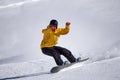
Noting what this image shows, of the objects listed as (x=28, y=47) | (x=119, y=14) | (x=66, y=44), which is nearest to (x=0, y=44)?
(x=28, y=47)

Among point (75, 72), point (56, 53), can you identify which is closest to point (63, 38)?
point (56, 53)

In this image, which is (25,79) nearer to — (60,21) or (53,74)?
(53,74)

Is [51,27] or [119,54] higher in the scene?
[51,27]

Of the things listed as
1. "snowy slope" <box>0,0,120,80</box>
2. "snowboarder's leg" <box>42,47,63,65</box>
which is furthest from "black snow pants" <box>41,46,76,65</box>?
"snowy slope" <box>0,0,120,80</box>

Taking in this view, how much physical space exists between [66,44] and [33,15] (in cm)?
1126

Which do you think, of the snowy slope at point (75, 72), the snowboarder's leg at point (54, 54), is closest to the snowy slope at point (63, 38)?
the snowy slope at point (75, 72)

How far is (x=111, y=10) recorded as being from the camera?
73.2 ft

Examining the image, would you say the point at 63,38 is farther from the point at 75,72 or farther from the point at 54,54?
the point at 75,72

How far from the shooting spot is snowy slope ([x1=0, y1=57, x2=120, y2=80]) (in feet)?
23.2

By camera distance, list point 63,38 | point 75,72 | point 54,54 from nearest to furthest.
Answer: point 75,72, point 54,54, point 63,38

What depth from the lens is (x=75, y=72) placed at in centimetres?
778

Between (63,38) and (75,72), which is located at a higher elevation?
(63,38)

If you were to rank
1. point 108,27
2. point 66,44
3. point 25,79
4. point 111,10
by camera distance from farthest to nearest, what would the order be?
point 111,10 → point 108,27 → point 66,44 → point 25,79

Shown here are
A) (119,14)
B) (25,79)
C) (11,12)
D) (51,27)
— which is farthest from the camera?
(11,12)
